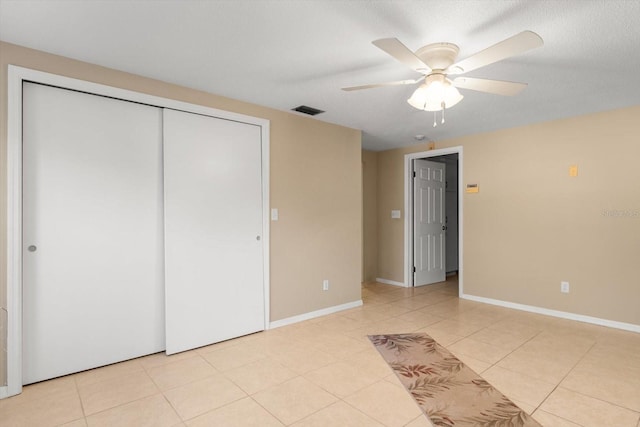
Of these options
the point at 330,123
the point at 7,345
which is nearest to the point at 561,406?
the point at 330,123

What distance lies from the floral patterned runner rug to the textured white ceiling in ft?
7.57

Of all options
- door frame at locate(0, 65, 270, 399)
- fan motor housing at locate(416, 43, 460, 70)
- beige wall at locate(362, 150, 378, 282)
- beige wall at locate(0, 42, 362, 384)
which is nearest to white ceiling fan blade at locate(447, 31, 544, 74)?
fan motor housing at locate(416, 43, 460, 70)

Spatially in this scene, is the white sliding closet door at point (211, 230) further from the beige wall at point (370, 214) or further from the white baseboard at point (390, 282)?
the white baseboard at point (390, 282)

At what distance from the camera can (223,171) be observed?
10.4 feet

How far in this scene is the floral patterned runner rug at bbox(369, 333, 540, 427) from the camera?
194 cm

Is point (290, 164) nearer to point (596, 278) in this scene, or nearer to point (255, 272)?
point (255, 272)

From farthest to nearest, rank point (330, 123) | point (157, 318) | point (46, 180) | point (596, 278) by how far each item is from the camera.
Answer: point (330, 123)
point (596, 278)
point (157, 318)
point (46, 180)

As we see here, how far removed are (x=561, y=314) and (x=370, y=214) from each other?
2.98 m

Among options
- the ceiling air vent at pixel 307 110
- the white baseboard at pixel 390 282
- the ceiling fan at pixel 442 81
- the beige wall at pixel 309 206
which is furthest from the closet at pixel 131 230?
the white baseboard at pixel 390 282

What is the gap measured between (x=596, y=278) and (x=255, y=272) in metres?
3.68

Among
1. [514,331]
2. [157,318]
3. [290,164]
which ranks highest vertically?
[290,164]

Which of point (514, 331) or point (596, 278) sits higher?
point (596, 278)

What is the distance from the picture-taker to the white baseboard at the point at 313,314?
3561 millimetres

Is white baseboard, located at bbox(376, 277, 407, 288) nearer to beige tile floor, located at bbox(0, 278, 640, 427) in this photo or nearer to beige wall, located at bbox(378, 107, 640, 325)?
beige wall, located at bbox(378, 107, 640, 325)
